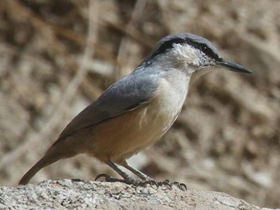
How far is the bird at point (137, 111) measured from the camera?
225 inches

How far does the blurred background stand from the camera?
8305 mm

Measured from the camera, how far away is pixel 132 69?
859cm

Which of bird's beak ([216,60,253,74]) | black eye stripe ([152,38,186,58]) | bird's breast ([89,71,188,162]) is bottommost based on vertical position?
bird's breast ([89,71,188,162])

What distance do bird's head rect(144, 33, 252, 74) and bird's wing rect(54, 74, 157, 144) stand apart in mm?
243

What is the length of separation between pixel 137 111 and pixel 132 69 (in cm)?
288

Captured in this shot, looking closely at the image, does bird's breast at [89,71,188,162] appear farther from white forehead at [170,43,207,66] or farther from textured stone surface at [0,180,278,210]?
textured stone surface at [0,180,278,210]

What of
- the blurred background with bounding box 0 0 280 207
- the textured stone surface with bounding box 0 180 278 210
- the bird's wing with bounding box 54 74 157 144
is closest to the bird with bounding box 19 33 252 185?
the bird's wing with bounding box 54 74 157 144

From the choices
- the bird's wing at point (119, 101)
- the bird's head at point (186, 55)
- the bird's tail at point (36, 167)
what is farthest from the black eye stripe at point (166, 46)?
the bird's tail at point (36, 167)

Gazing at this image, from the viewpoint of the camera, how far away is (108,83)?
27.9ft

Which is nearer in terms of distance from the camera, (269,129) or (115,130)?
(115,130)

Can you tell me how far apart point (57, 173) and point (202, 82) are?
5.44 ft

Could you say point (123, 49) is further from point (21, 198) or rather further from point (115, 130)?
point (21, 198)

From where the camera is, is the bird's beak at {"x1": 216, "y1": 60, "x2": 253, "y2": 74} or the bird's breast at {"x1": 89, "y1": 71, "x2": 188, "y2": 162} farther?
the bird's beak at {"x1": 216, "y1": 60, "x2": 253, "y2": 74}

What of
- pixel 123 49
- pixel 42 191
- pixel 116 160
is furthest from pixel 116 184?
pixel 123 49
